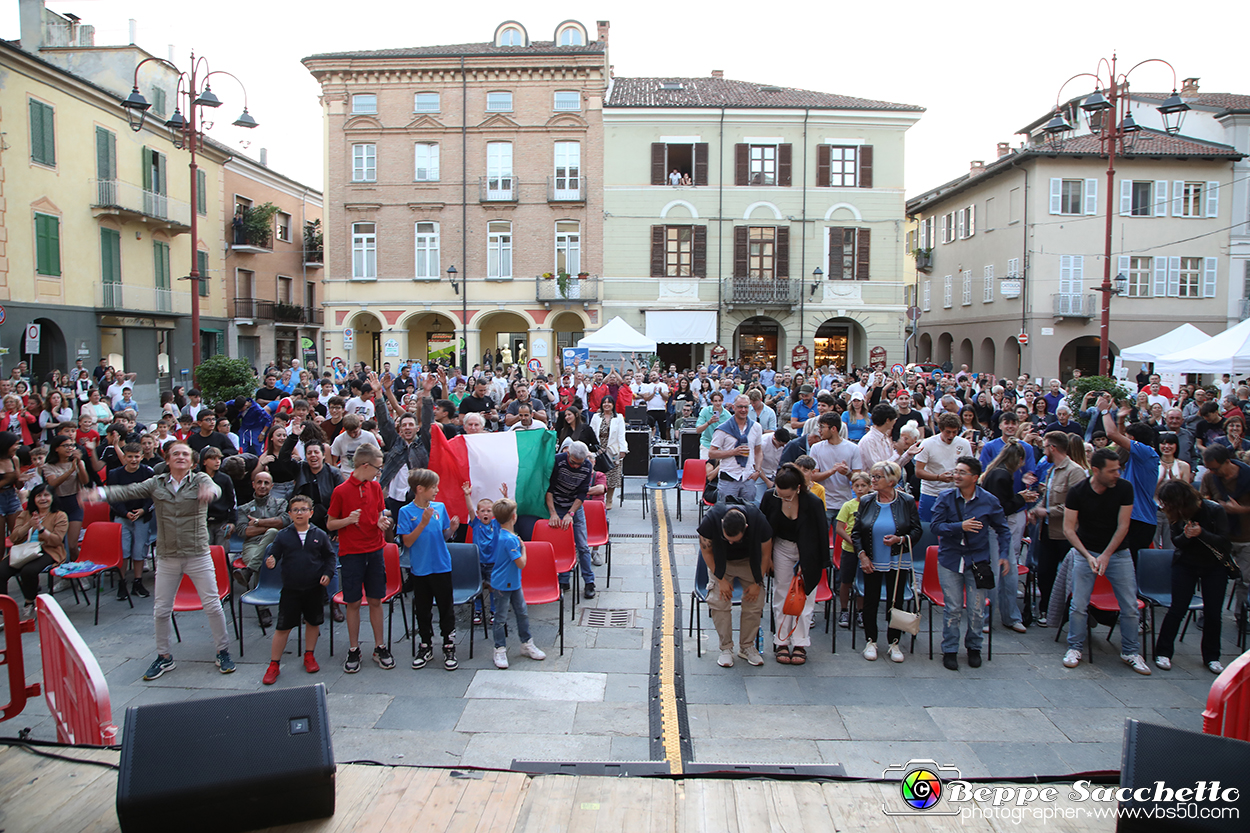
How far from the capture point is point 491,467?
7.92m

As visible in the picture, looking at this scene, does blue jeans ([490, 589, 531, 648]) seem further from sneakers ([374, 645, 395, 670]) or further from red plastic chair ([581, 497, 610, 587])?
red plastic chair ([581, 497, 610, 587])

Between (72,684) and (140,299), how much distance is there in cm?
2800

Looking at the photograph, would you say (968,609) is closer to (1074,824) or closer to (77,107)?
(1074,824)

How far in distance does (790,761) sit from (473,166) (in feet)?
96.1

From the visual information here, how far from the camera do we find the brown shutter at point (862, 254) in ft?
97.9

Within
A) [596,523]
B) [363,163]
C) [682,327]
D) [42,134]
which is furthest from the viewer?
[363,163]

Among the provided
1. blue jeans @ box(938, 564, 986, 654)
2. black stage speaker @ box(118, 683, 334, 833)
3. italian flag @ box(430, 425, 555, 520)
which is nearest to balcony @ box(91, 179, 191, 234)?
italian flag @ box(430, 425, 555, 520)

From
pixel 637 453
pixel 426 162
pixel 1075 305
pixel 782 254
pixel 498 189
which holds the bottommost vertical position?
pixel 637 453

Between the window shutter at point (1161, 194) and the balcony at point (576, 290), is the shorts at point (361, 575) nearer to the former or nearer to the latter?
the balcony at point (576, 290)

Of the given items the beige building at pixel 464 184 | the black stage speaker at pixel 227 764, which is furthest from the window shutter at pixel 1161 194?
the black stage speaker at pixel 227 764

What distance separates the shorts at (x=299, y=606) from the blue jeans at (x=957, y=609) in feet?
16.9

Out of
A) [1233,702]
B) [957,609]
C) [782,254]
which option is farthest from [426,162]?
[1233,702]

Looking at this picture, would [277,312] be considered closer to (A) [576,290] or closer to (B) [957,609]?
(A) [576,290]

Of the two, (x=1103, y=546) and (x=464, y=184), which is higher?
(x=464, y=184)
